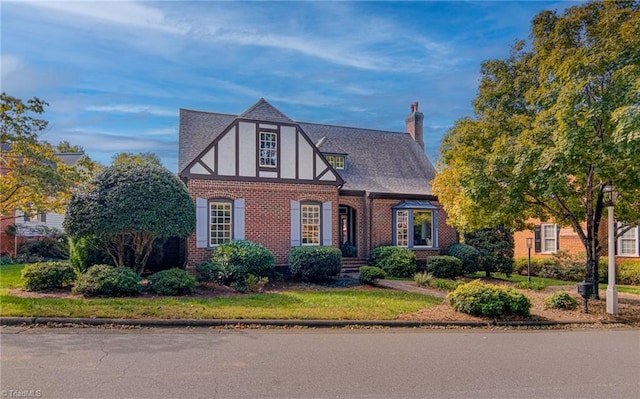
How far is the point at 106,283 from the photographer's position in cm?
1155

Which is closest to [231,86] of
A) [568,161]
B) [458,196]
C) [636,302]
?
[458,196]

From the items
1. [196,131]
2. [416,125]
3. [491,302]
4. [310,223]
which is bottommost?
[491,302]

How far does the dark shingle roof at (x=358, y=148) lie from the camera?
1819 cm

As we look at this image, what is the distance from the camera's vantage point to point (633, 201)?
1273cm

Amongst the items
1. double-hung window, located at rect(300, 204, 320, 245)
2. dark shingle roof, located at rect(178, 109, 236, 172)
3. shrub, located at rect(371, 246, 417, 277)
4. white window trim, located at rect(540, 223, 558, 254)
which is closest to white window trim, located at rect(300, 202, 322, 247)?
double-hung window, located at rect(300, 204, 320, 245)

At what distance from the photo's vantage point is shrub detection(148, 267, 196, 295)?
40.1 ft

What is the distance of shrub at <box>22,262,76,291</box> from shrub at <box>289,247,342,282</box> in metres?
6.84

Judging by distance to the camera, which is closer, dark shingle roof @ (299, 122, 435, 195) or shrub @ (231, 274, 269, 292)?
shrub @ (231, 274, 269, 292)

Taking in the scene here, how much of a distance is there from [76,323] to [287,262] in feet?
29.4

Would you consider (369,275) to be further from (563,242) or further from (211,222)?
(563,242)

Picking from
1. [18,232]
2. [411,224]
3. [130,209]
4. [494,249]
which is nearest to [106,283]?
[130,209]

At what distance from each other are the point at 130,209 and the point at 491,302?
9822 millimetres

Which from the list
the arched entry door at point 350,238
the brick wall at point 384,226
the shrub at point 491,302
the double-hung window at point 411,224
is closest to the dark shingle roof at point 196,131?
the arched entry door at point 350,238

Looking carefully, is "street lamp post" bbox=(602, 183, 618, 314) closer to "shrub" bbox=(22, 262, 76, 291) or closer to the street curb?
the street curb
